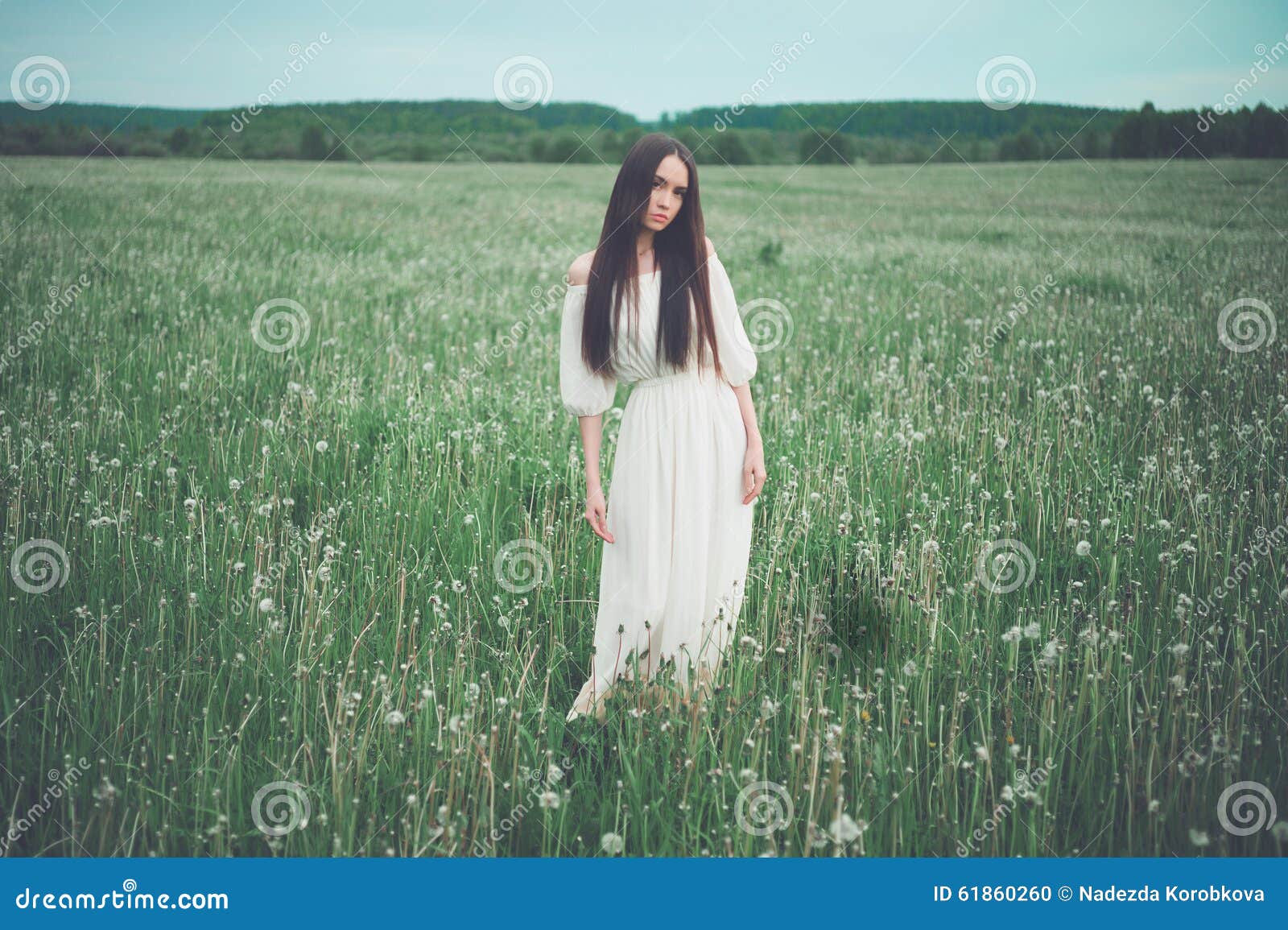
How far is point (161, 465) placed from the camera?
554 cm

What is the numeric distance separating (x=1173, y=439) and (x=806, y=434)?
91.0 inches
